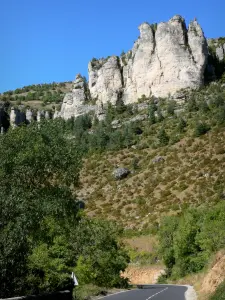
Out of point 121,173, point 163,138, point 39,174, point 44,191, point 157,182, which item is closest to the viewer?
point 44,191

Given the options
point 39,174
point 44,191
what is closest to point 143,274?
point 44,191

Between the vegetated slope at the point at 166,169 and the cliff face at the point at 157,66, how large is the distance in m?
12.9

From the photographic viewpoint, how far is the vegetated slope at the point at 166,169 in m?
68.4

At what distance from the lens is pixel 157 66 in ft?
395

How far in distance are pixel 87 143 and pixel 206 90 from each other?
30282mm

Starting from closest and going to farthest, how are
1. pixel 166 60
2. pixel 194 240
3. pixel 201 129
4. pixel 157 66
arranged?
pixel 194 240
pixel 201 129
pixel 166 60
pixel 157 66

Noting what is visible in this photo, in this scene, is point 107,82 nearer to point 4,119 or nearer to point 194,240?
point 4,119

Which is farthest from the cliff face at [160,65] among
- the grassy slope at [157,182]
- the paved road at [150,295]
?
the paved road at [150,295]

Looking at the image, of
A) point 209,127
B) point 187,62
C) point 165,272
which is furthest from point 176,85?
point 165,272

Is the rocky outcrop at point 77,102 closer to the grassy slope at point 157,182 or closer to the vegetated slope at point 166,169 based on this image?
→ the vegetated slope at point 166,169

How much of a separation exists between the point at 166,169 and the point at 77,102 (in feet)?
204

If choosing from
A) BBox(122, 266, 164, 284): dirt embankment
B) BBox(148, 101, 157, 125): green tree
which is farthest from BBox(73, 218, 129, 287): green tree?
BBox(148, 101, 157, 125): green tree

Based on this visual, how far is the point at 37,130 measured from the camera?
81.8ft

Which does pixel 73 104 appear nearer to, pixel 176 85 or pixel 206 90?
pixel 176 85
